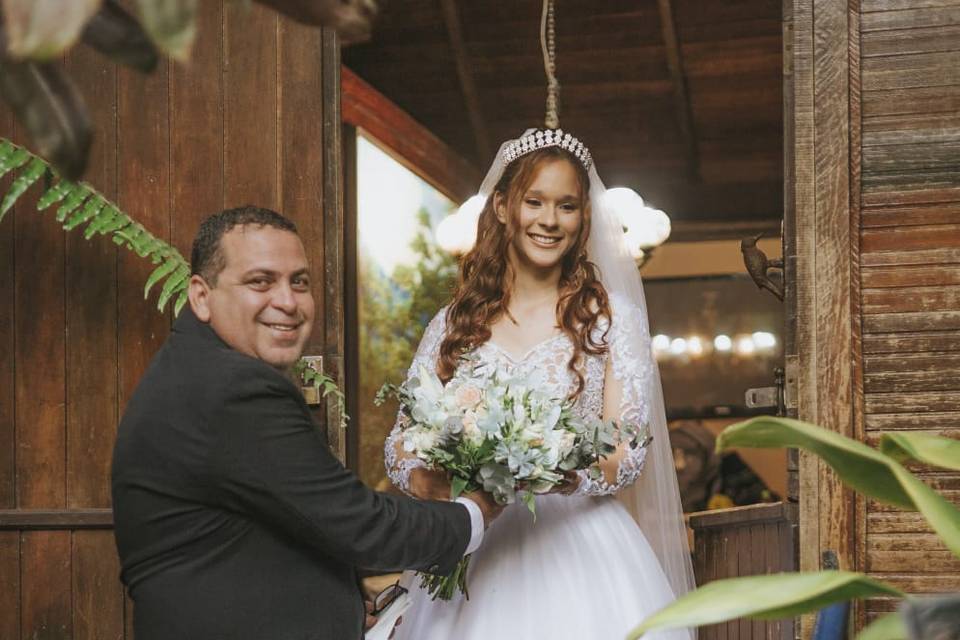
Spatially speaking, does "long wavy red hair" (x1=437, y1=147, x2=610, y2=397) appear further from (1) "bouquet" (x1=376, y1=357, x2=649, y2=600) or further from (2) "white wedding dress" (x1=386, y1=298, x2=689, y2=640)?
(1) "bouquet" (x1=376, y1=357, x2=649, y2=600)

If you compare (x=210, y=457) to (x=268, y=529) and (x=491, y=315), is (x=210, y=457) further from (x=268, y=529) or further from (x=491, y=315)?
(x=491, y=315)

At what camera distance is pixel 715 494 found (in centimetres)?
776

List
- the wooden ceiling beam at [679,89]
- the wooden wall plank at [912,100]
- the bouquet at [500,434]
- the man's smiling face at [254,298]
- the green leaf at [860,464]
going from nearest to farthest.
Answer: the green leaf at [860,464] < the man's smiling face at [254,298] < the bouquet at [500,434] < the wooden wall plank at [912,100] < the wooden ceiling beam at [679,89]

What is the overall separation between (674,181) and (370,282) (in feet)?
7.61

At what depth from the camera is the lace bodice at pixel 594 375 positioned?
3.11 metres

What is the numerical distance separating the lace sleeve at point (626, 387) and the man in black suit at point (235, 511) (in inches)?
33.8

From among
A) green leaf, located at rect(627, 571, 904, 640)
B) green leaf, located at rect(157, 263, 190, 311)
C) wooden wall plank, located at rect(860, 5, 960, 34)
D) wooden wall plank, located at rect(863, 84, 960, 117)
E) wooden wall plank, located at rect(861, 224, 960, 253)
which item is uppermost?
wooden wall plank, located at rect(860, 5, 960, 34)

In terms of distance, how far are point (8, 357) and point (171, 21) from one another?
3230mm

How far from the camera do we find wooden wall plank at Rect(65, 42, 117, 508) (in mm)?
3703

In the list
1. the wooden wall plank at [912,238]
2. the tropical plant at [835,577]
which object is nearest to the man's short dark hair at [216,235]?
the tropical plant at [835,577]

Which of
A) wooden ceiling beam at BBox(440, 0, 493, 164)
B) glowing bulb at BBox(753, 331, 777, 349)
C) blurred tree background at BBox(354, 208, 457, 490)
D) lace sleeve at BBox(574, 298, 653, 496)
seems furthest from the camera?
glowing bulb at BBox(753, 331, 777, 349)

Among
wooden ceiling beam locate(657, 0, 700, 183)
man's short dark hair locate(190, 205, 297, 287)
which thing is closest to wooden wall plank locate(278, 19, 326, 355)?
man's short dark hair locate(190, 205, 297, 287)

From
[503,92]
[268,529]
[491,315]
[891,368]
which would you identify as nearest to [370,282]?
[503,92]

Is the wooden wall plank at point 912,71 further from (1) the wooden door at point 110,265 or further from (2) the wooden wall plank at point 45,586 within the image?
→ (2) the wooden wall plank at point 45,586
